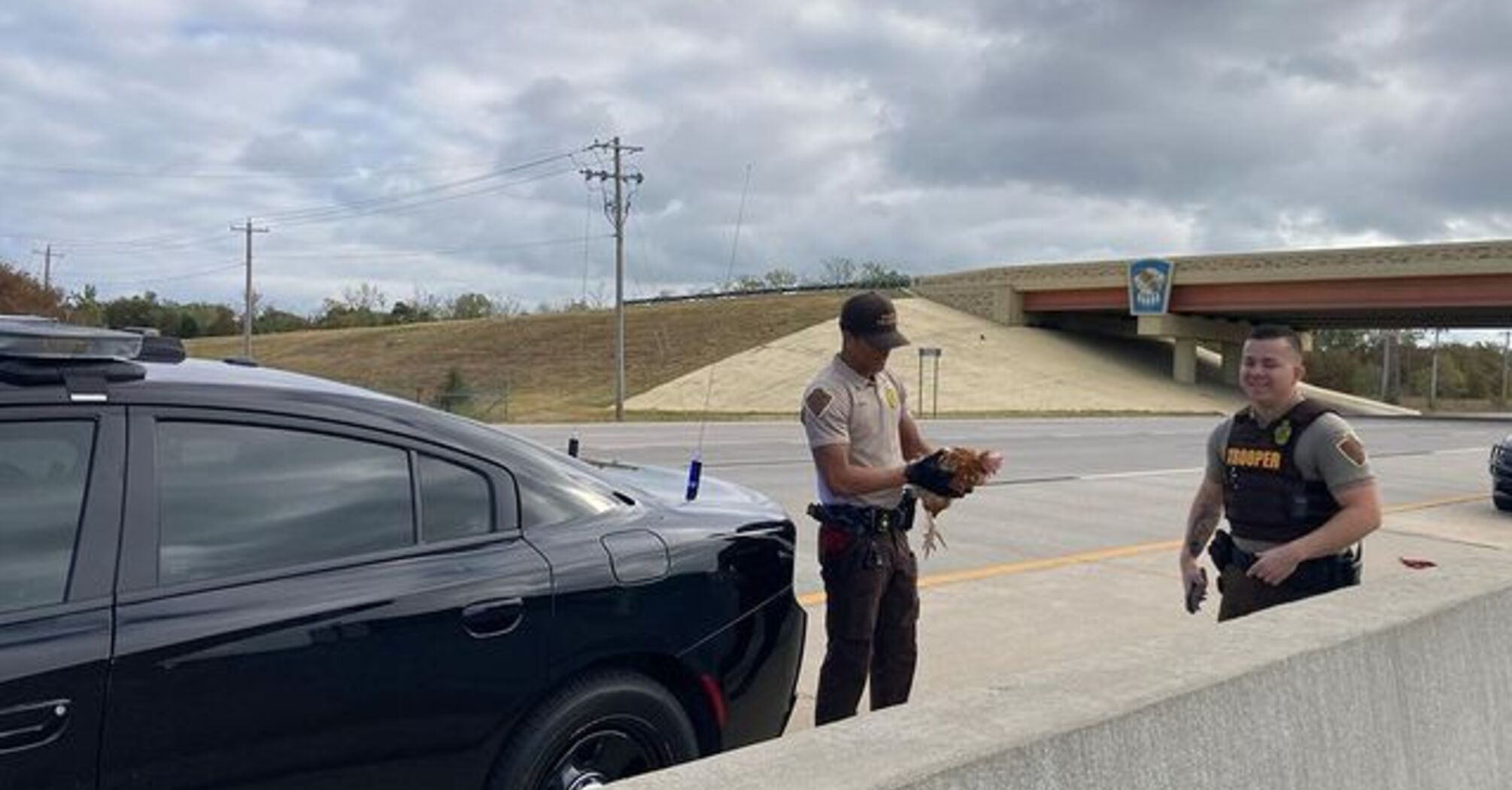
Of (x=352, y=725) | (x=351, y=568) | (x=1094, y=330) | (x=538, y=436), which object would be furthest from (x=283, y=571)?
(x=1094, y=330)

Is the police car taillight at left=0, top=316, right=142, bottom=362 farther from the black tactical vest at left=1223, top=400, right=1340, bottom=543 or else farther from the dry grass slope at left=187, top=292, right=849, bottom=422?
the dry grass slope at left=187, top=292, right=849, bottom=422

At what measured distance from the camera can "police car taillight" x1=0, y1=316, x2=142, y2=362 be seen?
2.46 metres

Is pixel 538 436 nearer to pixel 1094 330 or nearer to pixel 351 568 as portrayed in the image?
pixel 351 568

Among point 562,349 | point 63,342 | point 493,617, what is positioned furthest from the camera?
point 562,349

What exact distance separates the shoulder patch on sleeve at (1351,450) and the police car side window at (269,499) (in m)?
2.93

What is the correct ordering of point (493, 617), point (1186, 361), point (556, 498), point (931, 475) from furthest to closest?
point (1186, 361), point (931, 475), point (556, 498), point (493, 617)

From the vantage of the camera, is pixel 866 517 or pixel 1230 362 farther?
pixel 1230 362

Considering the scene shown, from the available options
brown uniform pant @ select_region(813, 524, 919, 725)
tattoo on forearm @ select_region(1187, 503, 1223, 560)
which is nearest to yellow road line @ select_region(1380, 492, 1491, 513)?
tattoo on forearm @ select_region(1187, 503, 1223, 560)

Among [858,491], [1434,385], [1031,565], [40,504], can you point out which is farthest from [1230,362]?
[40,504]

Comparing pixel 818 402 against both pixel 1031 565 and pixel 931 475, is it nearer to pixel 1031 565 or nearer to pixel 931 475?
pixel 931 475

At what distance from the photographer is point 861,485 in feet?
13.0

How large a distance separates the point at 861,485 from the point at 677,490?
0.61 meters

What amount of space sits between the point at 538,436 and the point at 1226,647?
22.8m

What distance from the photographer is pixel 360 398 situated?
120 inches
